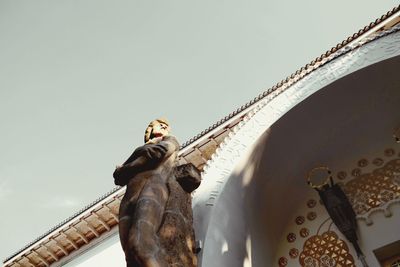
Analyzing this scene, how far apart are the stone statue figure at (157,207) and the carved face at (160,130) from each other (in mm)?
170

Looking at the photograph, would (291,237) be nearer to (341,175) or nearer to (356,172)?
(341,175)

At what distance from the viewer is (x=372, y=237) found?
4.89 metres

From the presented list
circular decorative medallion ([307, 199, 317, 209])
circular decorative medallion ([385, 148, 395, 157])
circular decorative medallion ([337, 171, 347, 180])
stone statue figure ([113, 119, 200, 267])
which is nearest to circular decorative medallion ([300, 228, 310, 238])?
circular decorative medallion ([307, 199, 317, 209])

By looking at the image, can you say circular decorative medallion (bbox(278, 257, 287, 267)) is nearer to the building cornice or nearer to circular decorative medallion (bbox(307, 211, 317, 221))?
circular decorative medallion (bbox(307, 211, 317, 221))

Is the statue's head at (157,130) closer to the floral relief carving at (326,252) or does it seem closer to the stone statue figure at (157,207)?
the stone statue figure at (157,207)

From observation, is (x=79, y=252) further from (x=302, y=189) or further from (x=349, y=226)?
(x=349, y=226)

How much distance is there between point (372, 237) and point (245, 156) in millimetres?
1574

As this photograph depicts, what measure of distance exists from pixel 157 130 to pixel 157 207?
139 cm

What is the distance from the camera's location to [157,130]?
4961 mm

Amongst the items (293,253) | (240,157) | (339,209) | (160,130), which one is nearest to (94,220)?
(160,130)

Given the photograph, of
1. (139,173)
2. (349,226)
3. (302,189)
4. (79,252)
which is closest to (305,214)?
(302,189)

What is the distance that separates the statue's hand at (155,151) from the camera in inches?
165

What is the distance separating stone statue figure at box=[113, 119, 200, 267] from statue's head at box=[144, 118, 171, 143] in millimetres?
178

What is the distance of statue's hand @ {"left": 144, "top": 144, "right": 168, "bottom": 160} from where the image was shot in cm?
419
